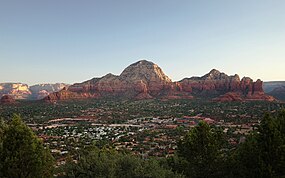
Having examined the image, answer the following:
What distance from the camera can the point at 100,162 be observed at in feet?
47.9

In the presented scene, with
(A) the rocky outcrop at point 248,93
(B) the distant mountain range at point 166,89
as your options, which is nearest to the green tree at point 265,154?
(A) the rocky outcrop at point 248,93

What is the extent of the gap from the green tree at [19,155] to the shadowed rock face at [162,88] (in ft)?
329

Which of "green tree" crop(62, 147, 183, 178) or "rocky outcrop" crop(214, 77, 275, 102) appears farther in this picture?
"rocky outcrop" crop(214, 77, 275, 102)

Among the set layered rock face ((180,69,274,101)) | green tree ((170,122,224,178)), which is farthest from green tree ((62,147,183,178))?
layered rock face ((180,69,274,101))

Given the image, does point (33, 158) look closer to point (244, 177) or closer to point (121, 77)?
A: point (244, 177)

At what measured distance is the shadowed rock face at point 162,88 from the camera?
12046cm

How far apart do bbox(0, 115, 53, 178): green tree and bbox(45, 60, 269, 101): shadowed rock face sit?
100 meters

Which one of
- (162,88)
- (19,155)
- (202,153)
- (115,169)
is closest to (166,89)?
(162,88)

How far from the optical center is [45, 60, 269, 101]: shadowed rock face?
120 m

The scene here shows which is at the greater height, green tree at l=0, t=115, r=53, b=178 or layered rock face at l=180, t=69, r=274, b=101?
layered rock face at l=180, t=69, r=274, b=101

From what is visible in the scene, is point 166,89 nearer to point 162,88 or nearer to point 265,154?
point 162,88

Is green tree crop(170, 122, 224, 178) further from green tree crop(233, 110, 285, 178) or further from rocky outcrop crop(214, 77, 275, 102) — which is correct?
rocky outcrop crop(214, 77, 275, 102)

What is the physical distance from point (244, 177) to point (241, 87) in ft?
372

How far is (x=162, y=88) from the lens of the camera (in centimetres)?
14612
